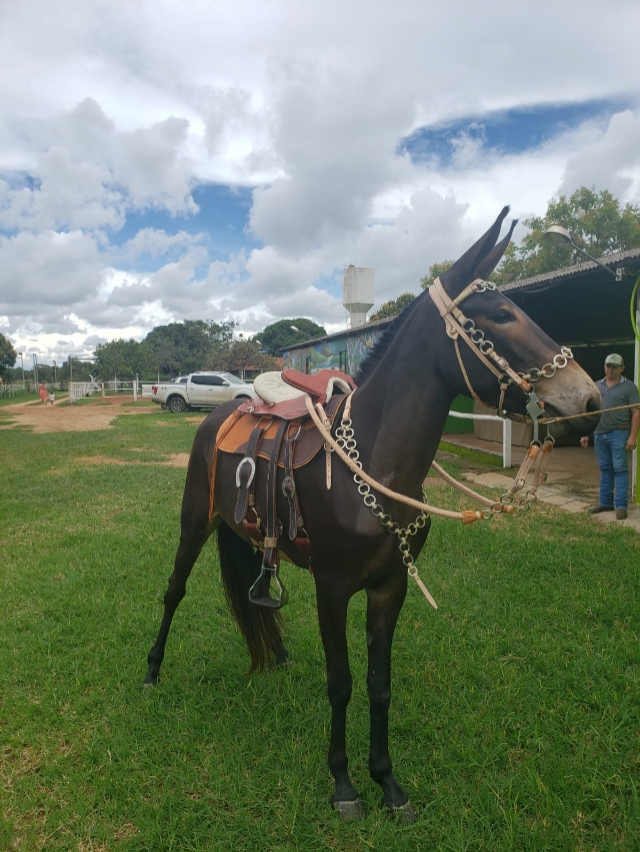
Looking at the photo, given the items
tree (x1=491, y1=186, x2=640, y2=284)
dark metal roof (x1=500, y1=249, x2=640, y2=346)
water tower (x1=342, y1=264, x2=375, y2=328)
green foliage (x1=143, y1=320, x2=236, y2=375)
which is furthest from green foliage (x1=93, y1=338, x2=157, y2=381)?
dark metal roof (x1=500, y1=249, x2=640, y2=346)

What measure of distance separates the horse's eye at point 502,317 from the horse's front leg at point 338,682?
3.69 ft

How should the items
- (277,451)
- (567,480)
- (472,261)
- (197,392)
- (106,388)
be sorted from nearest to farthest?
(472,261)
(277,451)
(567,480)
(197,392)
(106,388)

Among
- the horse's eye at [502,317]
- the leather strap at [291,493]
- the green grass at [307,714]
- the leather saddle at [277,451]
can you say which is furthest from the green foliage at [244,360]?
the horse's eye at [502,317]

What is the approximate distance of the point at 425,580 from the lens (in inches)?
159

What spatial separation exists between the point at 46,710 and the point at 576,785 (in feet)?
8.17

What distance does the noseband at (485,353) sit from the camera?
1539mm

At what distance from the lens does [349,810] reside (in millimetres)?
2002

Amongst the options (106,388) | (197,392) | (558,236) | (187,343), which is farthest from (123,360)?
(558,236)

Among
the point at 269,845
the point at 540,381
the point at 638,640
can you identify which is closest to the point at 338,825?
the point at 269,845

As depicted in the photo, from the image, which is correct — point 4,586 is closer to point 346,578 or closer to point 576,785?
point 346,578

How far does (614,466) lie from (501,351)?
5.01m

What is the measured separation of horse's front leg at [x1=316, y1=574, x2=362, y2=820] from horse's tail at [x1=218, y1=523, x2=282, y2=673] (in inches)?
32.6

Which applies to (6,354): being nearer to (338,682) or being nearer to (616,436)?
(616,436)

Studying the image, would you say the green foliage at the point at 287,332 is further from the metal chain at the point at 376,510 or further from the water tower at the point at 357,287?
the metal chain at the point at 376,510
